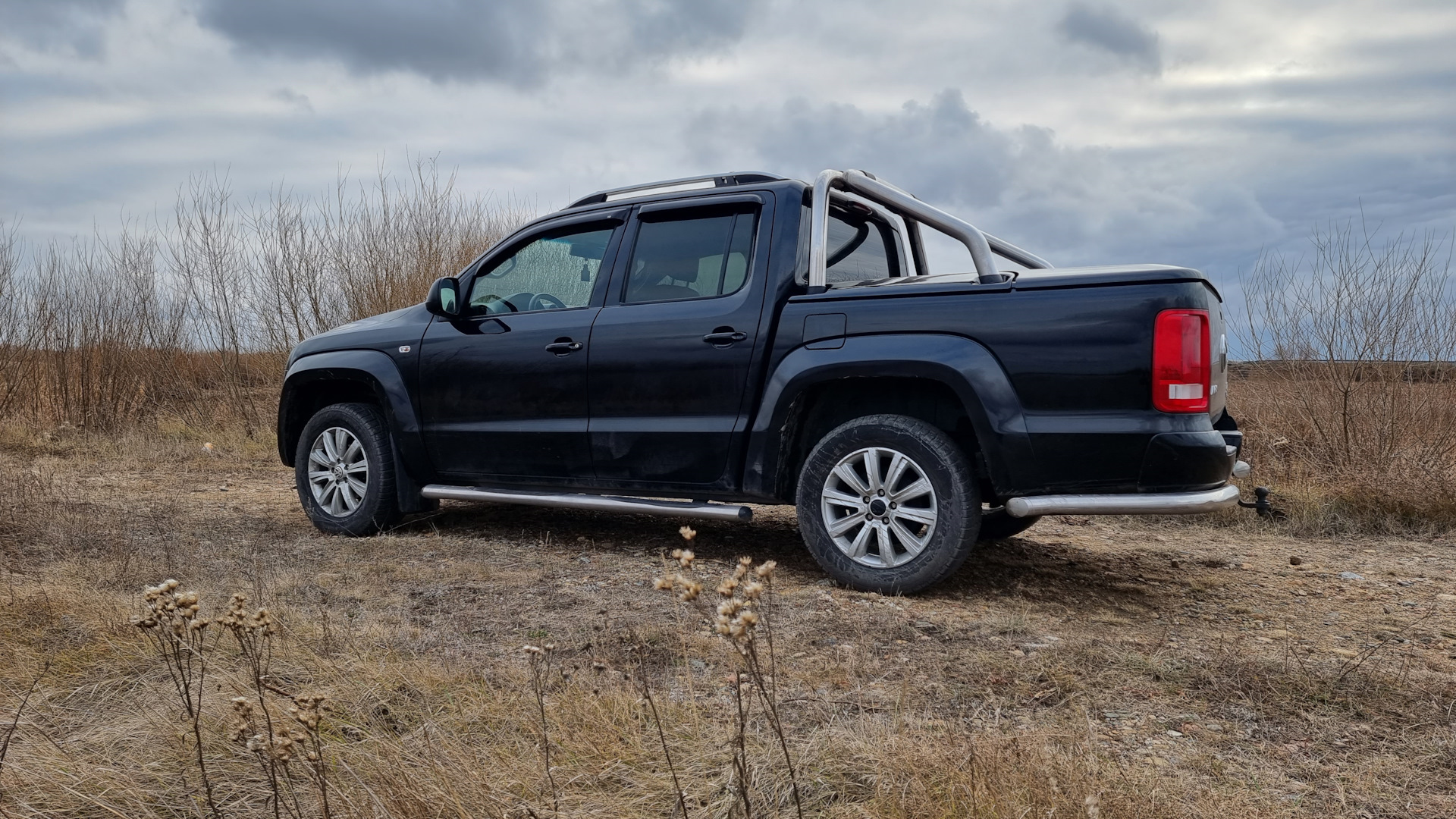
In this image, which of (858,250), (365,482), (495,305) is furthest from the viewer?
(365,482)

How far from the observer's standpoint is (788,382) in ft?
13.8

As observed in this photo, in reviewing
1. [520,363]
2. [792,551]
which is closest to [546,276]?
[520,363]

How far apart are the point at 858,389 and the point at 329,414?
3.17 metres

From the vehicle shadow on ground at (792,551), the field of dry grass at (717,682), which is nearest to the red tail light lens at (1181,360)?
the field of dry grass at (717,682)

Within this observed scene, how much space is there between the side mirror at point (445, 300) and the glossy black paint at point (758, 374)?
83mm

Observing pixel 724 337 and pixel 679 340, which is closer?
pixel 724 337

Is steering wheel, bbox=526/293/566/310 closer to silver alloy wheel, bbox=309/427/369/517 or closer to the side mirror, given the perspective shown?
the side mirror

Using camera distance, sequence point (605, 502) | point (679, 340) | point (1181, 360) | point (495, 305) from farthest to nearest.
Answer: point (495, 305) → point (605, 502) → point (679, 340) → point (1181, 360)

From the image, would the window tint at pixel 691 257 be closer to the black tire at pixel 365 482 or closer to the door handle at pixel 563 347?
the door handle at pixel 563 347

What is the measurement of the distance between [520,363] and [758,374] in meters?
1.37

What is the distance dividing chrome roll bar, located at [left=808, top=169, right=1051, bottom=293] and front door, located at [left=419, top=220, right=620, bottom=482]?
1131mm

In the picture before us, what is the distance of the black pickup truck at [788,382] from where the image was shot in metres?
3.67

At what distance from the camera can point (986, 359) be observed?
12.6 ft

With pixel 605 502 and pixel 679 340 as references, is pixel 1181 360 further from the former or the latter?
pixel 605 502
